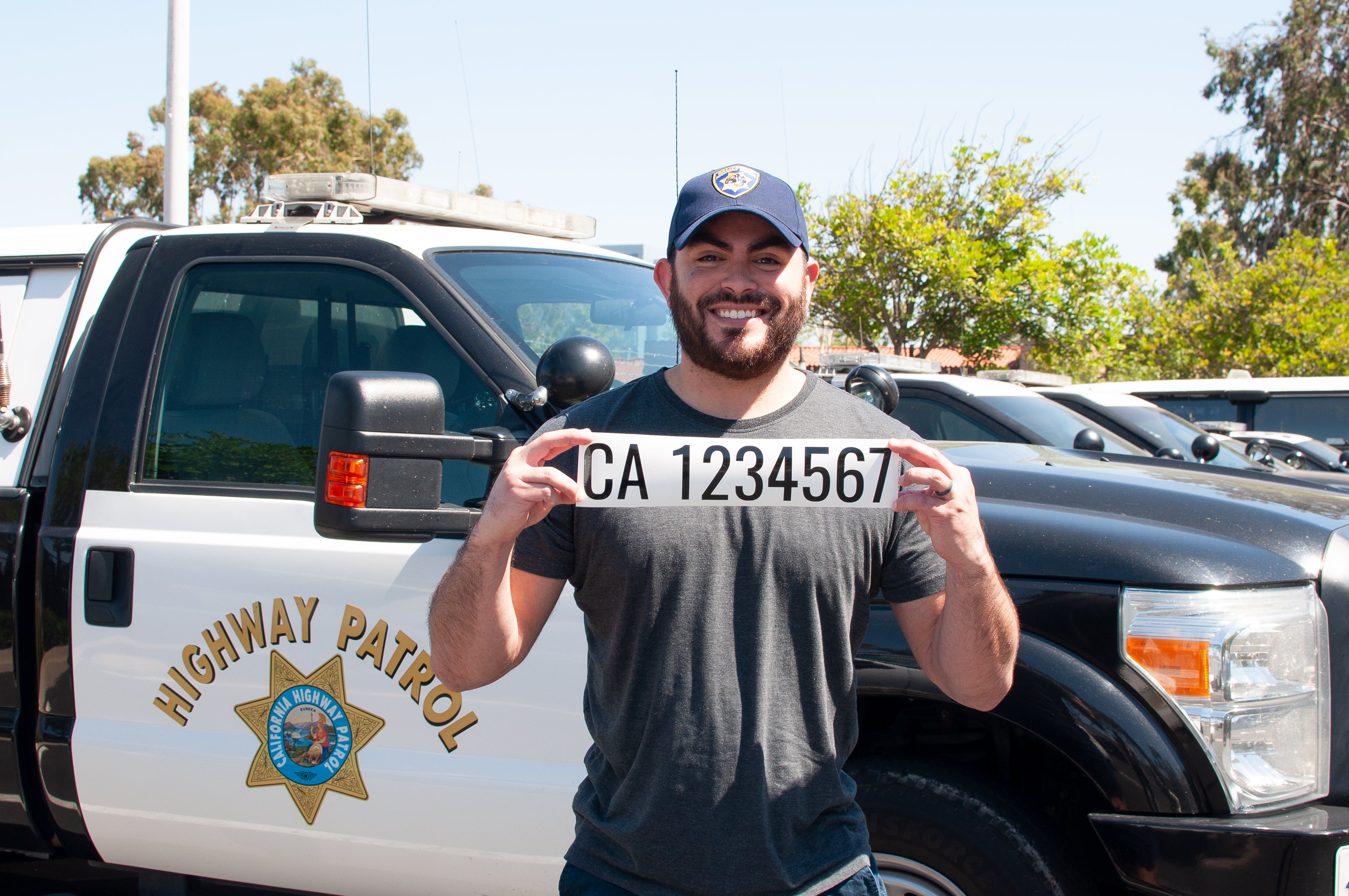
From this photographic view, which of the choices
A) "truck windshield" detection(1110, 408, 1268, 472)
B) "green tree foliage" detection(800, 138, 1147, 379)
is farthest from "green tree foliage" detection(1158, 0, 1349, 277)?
"truck windshield" detection(1110, 408, 1268, 472)

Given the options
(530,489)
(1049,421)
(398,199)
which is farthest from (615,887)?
(1049,421)

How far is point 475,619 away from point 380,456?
419mm

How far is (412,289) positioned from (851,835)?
1623 mm

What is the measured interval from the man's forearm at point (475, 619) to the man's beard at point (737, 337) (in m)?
0.43

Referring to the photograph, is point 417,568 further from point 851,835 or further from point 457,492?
point 851,835

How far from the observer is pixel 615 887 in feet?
5.75

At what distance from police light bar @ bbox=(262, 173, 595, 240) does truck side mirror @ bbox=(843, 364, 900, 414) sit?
4.02 feet

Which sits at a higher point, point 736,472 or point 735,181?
point 735,181

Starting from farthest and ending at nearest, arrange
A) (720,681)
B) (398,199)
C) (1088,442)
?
(1088,442) → (398,199) → (720,681)

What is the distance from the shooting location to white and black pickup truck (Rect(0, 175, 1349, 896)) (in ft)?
6.93

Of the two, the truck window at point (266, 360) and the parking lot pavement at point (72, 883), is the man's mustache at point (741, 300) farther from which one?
the parking lot pavement at point (72, 883)

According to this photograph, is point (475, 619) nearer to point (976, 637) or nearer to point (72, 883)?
point (976, 637)

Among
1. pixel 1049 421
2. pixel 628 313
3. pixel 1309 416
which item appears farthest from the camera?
pixel 1309 416

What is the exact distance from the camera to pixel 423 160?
3075 cm
